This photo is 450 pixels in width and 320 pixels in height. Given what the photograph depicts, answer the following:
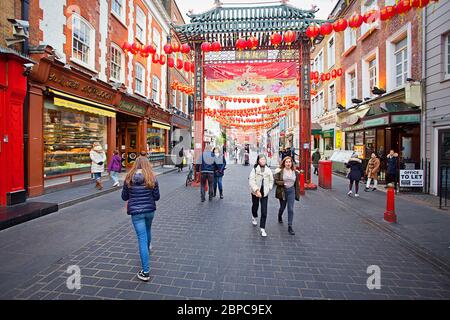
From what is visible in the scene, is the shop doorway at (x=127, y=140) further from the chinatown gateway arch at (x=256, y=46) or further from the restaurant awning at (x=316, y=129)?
the restaurant awning at (x=316, y=129)

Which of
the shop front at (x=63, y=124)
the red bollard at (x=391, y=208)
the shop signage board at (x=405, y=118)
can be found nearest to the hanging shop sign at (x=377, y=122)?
the shop signage board at (x=405, y=118)

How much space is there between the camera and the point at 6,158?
6.54 metres

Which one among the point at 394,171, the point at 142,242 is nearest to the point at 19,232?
the point at 142,242

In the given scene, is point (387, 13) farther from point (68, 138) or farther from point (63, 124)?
point (68, 138)

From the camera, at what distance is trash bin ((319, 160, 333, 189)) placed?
10.4 meters

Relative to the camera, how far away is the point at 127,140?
1596 cm

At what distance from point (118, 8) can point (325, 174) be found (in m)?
13.7

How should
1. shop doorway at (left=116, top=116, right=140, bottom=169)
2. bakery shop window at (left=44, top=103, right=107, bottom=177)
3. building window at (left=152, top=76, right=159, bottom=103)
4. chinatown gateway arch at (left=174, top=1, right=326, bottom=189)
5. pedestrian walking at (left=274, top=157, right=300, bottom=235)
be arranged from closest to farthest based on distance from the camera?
pedestrian walking at (left=274, top=157, right=300, bottom=235), bakery shop window at (left=44, top=103, right=107, bottom=177), chinatown gateway arch at (left=174, top=1, right=326, bottom=189), shop doorway at (left=116, top=116, right=140, bottom=169), building window at (left=152, top=76, right=159, bottom=103)

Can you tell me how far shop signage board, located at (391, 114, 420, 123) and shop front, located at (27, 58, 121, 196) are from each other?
12347mm

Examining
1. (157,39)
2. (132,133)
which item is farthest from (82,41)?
(157,39)

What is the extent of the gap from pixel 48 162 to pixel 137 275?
760cm

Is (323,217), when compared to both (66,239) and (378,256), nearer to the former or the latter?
(378,256)

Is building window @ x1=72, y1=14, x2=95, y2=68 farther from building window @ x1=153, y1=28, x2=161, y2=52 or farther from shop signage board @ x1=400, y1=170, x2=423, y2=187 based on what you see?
shop signage board @ x1=400, y1=170, x2=423, y2=187

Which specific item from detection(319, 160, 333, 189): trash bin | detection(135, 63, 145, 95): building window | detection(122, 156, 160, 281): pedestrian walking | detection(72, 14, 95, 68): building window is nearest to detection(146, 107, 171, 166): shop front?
detection(135, 63, 145, 95): building window
